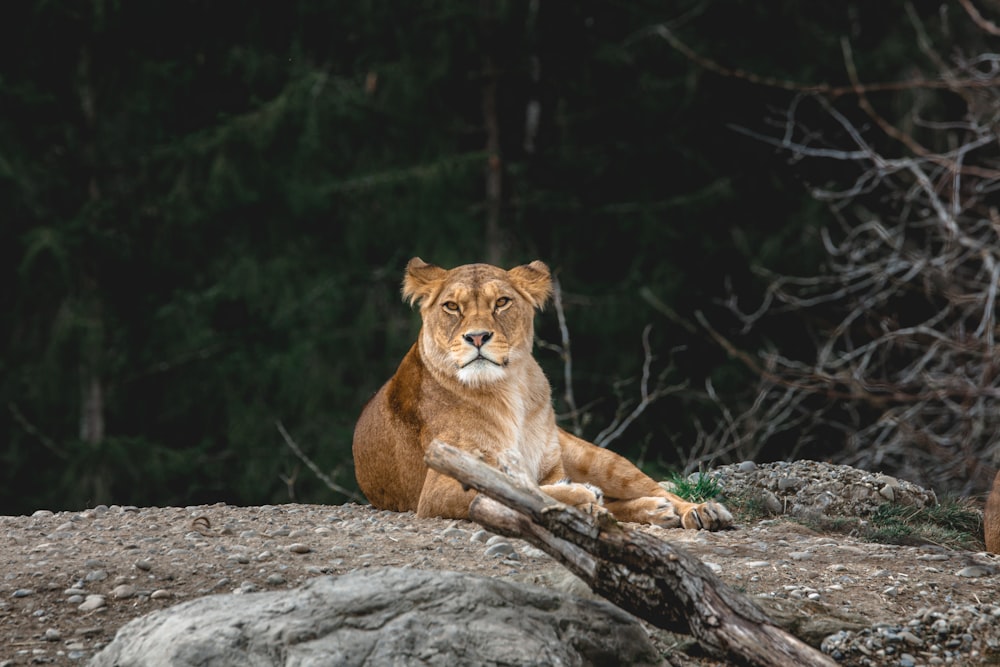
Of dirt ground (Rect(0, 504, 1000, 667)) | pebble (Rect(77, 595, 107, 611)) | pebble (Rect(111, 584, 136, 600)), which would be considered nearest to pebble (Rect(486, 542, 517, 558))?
dirt ground (Rect(0, 504, 1000, 667))

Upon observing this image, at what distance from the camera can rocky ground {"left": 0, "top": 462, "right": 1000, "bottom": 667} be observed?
4758 millimetres

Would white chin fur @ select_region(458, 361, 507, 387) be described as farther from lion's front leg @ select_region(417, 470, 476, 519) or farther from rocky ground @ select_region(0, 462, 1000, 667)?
rocky ground @ select_region(0, 462, 1000, 667)

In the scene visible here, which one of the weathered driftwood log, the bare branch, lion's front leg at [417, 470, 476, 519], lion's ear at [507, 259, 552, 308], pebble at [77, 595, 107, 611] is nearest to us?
the weathered driftwood log

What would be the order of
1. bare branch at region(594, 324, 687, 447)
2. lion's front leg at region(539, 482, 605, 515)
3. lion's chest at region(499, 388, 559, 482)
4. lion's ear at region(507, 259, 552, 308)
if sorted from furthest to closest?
bare branch at region(594, 324, 687, 447)
lion's ear at region(507, 259, 552, 308)
lion's chest at region(499, 388, 559, 482)
lion's front leg at region(539, 482, 605, 515)

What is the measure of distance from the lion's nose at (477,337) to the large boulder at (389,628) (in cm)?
223

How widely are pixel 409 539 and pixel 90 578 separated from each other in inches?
57.3

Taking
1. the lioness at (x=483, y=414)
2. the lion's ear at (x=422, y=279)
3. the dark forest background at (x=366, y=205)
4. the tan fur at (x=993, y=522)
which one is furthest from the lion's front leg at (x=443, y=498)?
the dark forest background at (x=366, y=205)

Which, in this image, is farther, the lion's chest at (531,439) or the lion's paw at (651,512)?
the lion's chest at (531,439)

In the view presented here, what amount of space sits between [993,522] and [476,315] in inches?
107

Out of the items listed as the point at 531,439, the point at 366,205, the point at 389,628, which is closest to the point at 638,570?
the point at 389,628

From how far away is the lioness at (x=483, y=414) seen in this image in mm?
6473

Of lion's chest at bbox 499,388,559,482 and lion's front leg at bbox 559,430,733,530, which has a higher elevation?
lion's chest at bbox 499,388,559,482

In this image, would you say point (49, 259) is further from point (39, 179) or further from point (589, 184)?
point (589, 184)

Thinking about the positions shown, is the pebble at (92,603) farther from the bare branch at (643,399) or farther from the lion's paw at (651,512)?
the bare branch at (643,399)
